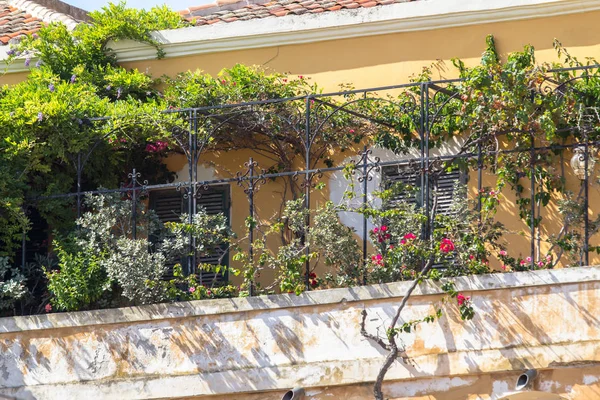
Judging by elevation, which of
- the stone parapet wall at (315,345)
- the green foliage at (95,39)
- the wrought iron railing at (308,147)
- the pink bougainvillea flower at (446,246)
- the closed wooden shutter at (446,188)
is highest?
the green foliage at (95,39)

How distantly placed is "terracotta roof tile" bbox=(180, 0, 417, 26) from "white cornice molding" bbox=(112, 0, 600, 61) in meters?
0.35

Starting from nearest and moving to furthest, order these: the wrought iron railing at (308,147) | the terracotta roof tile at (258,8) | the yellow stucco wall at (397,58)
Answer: the wrought iron railing at (308,147) < the yellow stucco wall at (397,58) < the terracotta roof tile at (258,8)

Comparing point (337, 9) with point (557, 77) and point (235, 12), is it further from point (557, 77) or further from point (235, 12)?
point (557, 77)

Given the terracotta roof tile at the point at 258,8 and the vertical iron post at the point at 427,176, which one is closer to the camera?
the vertical iron post at the point at 427,176

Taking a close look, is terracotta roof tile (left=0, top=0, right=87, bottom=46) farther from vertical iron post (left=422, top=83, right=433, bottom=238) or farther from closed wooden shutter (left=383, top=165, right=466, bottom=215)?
vertical iron post (left=422, top=83, right=433, bottom=238)

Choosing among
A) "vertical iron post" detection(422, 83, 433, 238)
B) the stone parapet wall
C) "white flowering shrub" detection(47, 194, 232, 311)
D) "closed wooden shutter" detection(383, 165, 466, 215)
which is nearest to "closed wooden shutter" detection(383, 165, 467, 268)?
"closed wooden shutter" detection(383, 165, 466, 215)

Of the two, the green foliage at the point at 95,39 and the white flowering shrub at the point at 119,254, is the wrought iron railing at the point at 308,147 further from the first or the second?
the green foliage at the point at 95,39

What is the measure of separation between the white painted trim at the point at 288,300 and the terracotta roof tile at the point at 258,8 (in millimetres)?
3611

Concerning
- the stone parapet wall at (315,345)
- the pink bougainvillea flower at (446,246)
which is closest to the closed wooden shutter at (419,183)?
the pink bougainvillea flower at (446,246)

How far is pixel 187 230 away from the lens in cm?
1291

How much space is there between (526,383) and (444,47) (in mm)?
3951

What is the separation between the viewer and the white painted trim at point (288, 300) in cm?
1162

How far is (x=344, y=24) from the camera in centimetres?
1439

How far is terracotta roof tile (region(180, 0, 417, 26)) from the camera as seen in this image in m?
14.9
